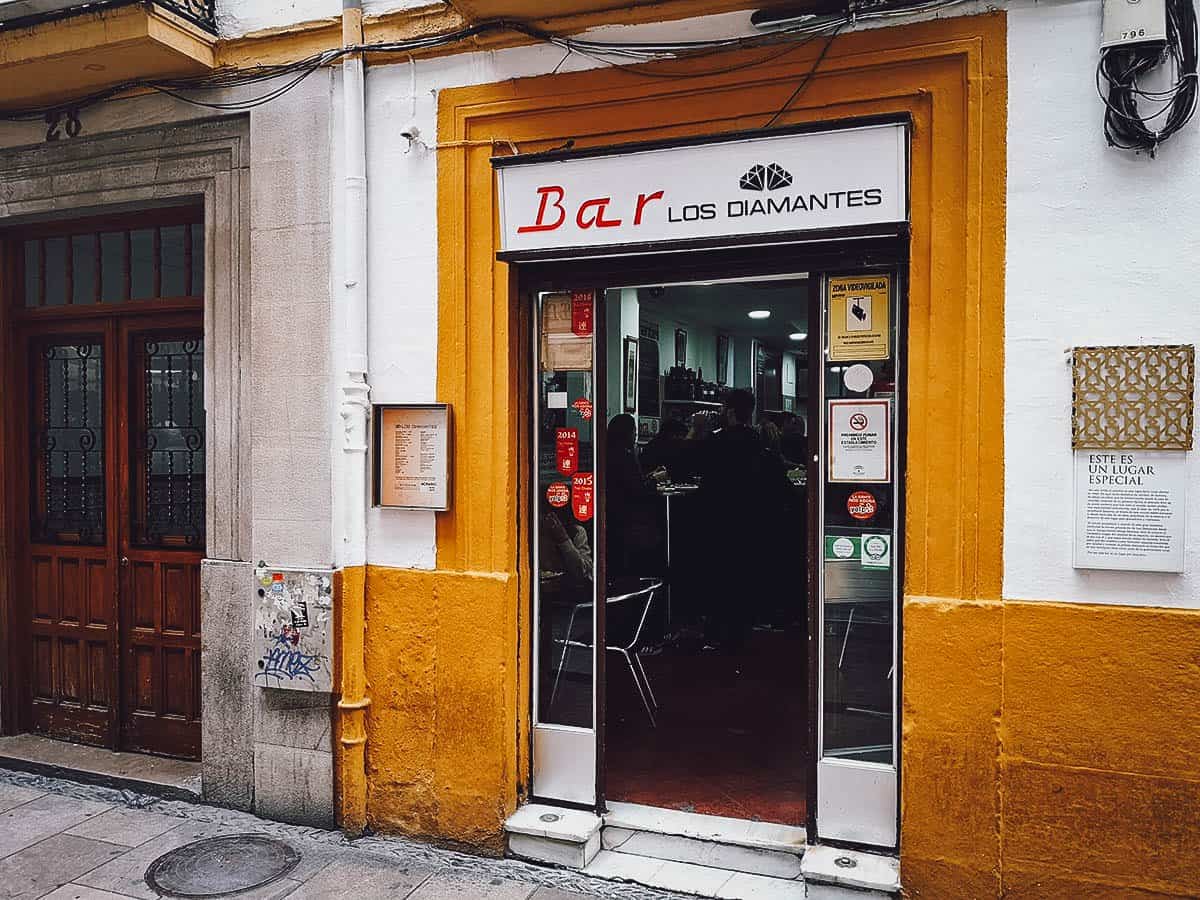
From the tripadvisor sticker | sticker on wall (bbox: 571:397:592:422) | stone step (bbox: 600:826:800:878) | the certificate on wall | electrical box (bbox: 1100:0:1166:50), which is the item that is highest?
electrical box (bbox: 1100:0:1166:50)

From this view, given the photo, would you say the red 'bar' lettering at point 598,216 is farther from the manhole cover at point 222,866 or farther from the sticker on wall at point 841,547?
the manhole cover at point 222,866

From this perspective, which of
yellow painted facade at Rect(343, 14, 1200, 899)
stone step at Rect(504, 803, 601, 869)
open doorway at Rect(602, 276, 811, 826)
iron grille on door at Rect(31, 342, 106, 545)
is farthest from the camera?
iron grille on door at Rect(31, 342, 106, 545)

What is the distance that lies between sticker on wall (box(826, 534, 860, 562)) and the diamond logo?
5.15 feet

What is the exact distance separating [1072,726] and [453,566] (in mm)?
2860

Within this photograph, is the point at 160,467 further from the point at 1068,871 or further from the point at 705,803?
the point at 1068,871

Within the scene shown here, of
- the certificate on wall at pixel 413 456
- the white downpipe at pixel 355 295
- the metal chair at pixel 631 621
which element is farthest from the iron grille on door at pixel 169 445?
the metal chair at pixel 631 621

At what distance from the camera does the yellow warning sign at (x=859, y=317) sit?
4.25 metres

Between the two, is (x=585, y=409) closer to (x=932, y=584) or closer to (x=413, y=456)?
(x=413, y=456)

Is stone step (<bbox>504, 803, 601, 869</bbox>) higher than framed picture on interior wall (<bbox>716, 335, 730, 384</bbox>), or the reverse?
framed picture on interior wall (<bbox>716, 335, 730, 384</bbox>)

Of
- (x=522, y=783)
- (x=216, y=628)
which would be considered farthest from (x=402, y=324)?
(x=522, y=783)

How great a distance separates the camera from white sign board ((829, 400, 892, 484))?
167 inches

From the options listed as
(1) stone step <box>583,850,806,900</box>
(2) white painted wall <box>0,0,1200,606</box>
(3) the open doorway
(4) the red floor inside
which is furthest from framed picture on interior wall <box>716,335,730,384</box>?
(2) white painted wall <box>0,0,1200,606</box>

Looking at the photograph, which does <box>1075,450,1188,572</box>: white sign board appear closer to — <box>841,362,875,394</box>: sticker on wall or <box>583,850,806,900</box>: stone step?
<box>841,362,875,394</box>: sticker on wall

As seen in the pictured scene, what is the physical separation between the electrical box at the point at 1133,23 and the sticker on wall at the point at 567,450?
2.81 meters
